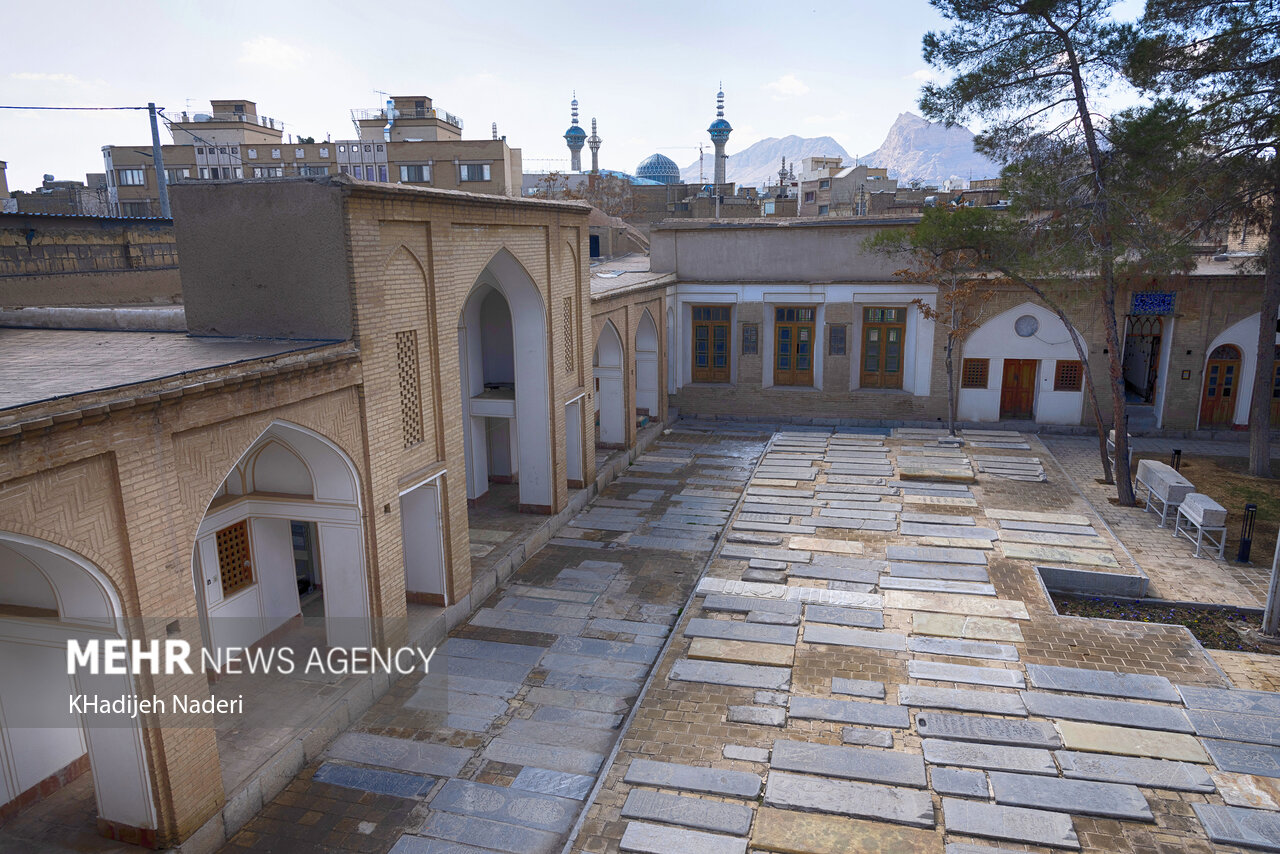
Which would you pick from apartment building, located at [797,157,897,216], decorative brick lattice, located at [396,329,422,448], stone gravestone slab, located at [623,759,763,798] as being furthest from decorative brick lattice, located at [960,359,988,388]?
apartment building, located at [797,157,897,216]

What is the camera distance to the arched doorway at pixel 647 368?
1975 centimetres

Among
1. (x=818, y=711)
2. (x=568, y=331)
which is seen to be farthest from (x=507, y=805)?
(x=568, y=331)

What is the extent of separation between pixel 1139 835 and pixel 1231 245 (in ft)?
72.4

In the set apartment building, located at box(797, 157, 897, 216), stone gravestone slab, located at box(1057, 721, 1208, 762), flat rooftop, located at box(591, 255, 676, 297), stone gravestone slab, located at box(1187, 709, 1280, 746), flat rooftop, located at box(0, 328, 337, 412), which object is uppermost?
apartment building, located at box(797, 157, 897, 216)

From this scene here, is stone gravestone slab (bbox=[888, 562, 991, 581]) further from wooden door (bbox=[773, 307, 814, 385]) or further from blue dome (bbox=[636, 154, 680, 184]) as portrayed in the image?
blue dome (bbox=[636, 154, 680, 184])

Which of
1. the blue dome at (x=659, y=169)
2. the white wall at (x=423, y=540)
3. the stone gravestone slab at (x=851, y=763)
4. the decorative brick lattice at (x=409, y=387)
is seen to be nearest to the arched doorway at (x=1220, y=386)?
the stone gravestone slab at (x=851, y=763)

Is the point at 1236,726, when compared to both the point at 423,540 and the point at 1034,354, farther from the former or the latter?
the point at 1034,354

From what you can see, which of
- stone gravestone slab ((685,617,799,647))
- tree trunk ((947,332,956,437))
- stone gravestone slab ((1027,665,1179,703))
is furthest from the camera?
tree trunk ((947,332,956,437))

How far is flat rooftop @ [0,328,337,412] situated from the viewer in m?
6.07

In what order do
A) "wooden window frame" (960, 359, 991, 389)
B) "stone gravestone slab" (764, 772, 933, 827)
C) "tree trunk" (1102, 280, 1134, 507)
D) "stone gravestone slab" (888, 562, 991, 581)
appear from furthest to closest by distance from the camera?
"wooden window frame" (960, 359, 991, 389), "tree trunk" (1102, 280, 1134, 507), "stone gravestone slab" (888, 562, 991, 581), "stone gravestone slab" (764, 772, 933, 827)

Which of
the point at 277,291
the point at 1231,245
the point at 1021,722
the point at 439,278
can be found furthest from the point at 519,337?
the point at 1231,245

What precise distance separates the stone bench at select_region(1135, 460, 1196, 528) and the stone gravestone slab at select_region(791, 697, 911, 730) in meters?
7.65

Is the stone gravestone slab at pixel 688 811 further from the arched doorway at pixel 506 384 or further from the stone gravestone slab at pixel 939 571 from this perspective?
the arched doorway at pixel 506 384

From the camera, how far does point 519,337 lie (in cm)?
1302
